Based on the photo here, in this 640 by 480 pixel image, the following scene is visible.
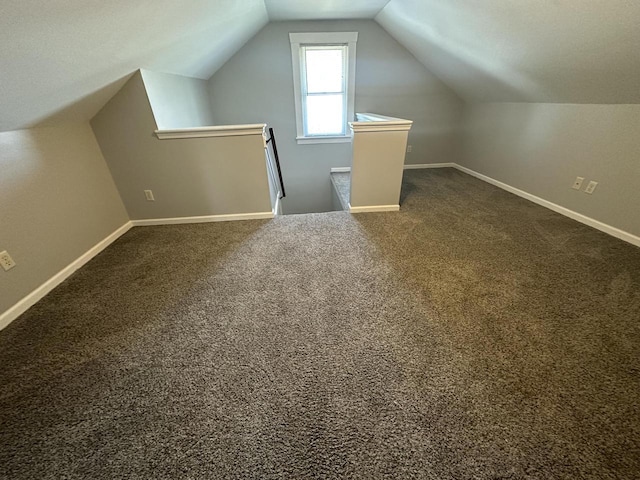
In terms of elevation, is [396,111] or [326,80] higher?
[326,80]

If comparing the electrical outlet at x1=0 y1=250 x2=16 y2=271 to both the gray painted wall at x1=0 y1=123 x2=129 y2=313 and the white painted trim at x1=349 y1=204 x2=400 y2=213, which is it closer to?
the gray painted wall at x1=0 y1=123 x2=129 y2=313

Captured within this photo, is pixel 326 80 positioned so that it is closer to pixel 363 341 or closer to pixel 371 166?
pixel 371 166

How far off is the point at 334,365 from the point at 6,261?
2.11 meters

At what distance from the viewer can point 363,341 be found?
1410 millimetres

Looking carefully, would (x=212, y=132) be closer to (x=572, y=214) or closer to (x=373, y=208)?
(x=373, y=208)

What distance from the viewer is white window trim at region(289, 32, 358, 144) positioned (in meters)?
3.71

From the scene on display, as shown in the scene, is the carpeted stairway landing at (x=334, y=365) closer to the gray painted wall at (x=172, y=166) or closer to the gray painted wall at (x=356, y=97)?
the gray painted wall at (x=172, y=166)

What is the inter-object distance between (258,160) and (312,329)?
1.72 metres

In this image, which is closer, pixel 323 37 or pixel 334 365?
pixel 334 365

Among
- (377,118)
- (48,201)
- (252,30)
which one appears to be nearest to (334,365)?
(48,201)

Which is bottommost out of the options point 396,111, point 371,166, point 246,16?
point 371,166

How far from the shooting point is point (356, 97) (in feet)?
13.5

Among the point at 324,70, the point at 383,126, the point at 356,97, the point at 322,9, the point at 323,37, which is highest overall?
the point at 322,9

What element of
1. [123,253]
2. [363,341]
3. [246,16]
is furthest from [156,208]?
[363,341]
